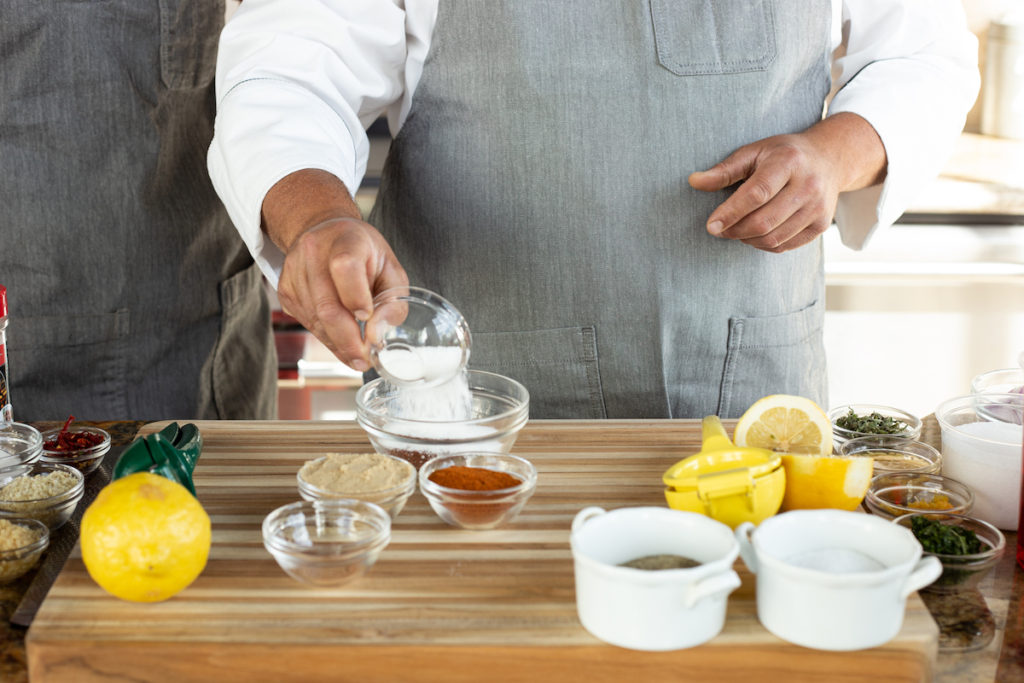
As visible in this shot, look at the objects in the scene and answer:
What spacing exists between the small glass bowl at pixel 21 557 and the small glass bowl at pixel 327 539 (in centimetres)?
22

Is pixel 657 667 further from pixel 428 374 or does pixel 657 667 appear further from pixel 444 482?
pixel 428 374

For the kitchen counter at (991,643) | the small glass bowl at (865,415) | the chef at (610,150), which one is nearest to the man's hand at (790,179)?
the chef at (610,150)

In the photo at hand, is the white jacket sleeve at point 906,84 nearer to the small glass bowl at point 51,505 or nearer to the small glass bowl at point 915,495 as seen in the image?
the small glass bowl at point 915,495

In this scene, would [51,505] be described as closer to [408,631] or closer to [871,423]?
[408,631]

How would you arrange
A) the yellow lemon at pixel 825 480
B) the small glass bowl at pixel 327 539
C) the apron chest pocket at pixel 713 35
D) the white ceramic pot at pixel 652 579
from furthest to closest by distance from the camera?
the apron chest pocket at pixel 713 35 → the yellow lemon at pixel 825 480 → the small glass bowl at pixel 327 539 → the white ceramic pot at pixel 652 579

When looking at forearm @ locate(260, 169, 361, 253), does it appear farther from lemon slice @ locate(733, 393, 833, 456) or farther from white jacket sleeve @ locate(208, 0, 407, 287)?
lemon slice @ locate(733, 393, 833, 456)

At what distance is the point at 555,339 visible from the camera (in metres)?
1.45

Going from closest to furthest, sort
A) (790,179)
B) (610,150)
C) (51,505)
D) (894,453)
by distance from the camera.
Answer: (51,505) → (894,453) → (790,179) → (610,150)

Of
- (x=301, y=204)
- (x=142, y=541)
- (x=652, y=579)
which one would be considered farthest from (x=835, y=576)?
(x=301, y=204)

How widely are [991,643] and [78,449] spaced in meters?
0.95

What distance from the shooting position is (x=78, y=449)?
1158 millimetres

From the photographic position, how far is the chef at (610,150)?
1289 mm

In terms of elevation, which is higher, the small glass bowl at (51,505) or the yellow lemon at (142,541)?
the yellow lemon at (142,541)

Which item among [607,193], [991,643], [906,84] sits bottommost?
[991,643]
